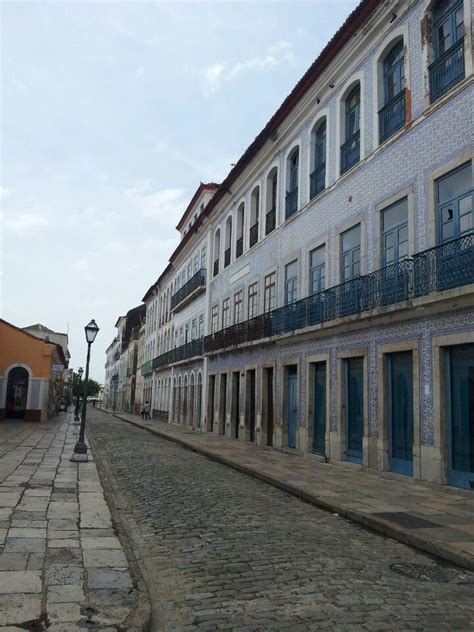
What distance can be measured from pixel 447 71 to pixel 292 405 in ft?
32.3

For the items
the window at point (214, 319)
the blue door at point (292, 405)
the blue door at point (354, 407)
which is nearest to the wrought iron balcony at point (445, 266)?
the blue door at point (354, 407)

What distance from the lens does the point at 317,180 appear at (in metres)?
16.4

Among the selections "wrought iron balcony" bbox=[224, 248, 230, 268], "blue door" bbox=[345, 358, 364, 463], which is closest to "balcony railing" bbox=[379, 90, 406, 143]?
"blue door" bbox=[345, 358, 364, 463]

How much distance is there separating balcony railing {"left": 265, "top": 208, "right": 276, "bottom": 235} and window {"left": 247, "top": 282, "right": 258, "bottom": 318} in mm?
2024

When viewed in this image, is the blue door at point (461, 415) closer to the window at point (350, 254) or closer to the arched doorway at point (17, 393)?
the window at point (350, 254)

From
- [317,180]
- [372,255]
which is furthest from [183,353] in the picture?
[372,255]

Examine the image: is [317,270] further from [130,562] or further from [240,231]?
[130,562]

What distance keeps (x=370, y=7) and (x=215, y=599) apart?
42.8 feet

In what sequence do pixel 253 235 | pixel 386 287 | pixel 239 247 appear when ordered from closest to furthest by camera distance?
pixel 386 287 → pixel 253 235 → pixel 239 247

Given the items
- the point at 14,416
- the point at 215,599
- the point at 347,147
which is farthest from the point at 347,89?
the point at 14,416

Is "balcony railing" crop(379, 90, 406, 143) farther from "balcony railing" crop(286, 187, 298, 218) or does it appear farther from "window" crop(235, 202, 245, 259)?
"window" crop(235, 202, 245, 259)

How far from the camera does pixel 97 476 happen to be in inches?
427

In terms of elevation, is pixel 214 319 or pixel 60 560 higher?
pixel 214 319

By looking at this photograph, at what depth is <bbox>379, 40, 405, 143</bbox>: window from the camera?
40.9 feet
